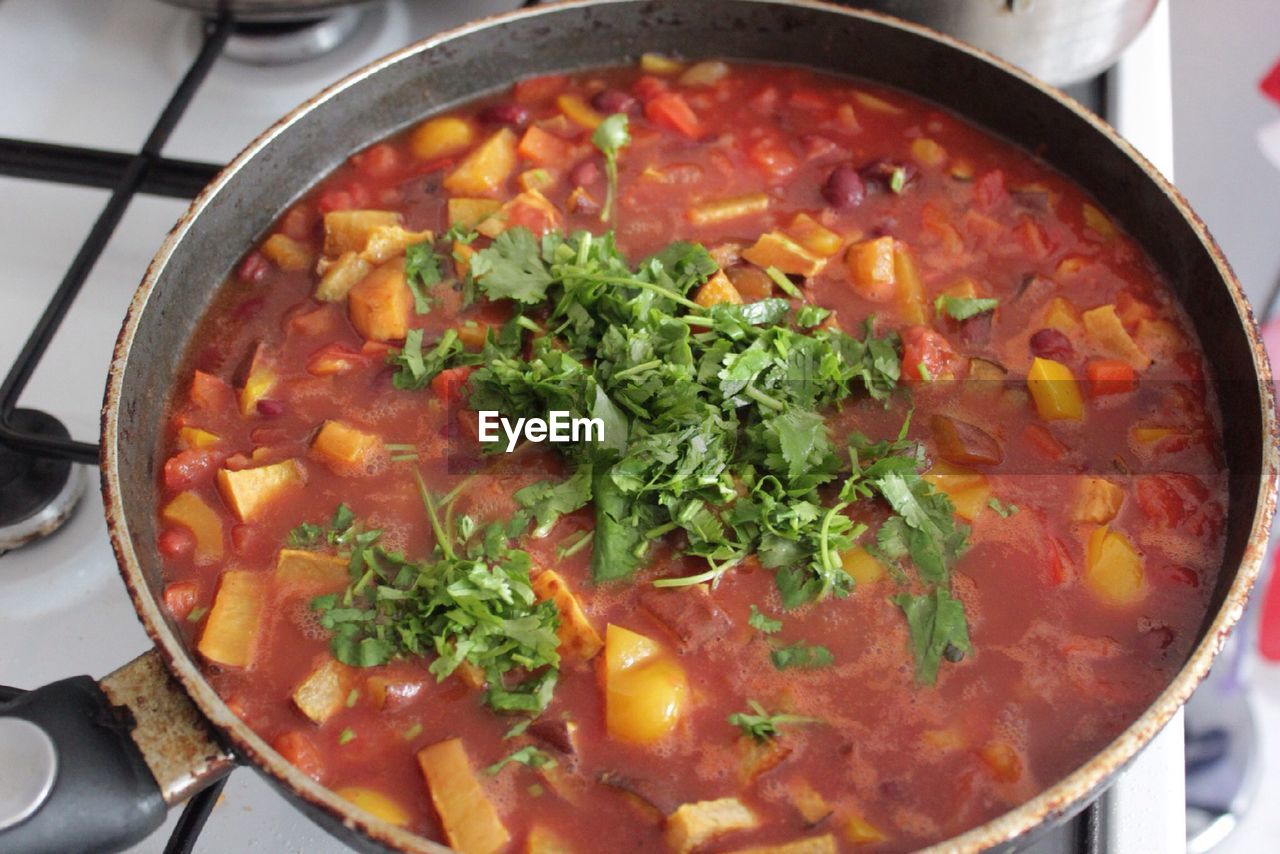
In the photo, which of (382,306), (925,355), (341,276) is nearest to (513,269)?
(382,306)

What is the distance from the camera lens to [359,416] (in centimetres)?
256

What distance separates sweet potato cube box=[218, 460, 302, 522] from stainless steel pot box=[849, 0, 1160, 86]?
193 centimetres

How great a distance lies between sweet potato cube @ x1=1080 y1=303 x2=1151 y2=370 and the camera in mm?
2637

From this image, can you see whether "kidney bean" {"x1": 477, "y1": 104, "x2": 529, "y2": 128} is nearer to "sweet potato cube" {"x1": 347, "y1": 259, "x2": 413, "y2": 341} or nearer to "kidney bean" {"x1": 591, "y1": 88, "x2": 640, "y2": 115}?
"kidney bean" {"x1": 591, "y1": 88, "x2": 640, "y2": 115}

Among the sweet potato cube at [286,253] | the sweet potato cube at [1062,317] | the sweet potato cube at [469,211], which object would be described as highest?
the sweet potato cube at [469,211]

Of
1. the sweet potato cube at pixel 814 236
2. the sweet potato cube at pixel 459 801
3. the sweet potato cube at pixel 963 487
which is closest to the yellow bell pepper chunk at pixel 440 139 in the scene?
the sweet potato cube at pixel 814 236

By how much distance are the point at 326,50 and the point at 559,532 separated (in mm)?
1874

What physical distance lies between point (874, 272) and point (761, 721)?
3.69ft

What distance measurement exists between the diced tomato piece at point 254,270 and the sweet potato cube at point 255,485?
563 millimetres

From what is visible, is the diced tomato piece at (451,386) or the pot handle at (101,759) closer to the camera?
the pot handle at (101,759)

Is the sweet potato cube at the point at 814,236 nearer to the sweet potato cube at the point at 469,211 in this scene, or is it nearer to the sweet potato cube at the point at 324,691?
the sweet potato cube at the point at 469,211

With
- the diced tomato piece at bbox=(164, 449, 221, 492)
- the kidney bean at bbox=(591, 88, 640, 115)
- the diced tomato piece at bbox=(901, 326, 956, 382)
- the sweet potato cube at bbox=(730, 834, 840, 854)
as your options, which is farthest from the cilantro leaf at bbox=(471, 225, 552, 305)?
the sweet potato cube at bbox=(730, 834, 840, 854)

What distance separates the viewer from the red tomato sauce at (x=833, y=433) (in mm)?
2086

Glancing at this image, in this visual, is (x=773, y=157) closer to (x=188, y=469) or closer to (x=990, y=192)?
(x=990, y=192)
